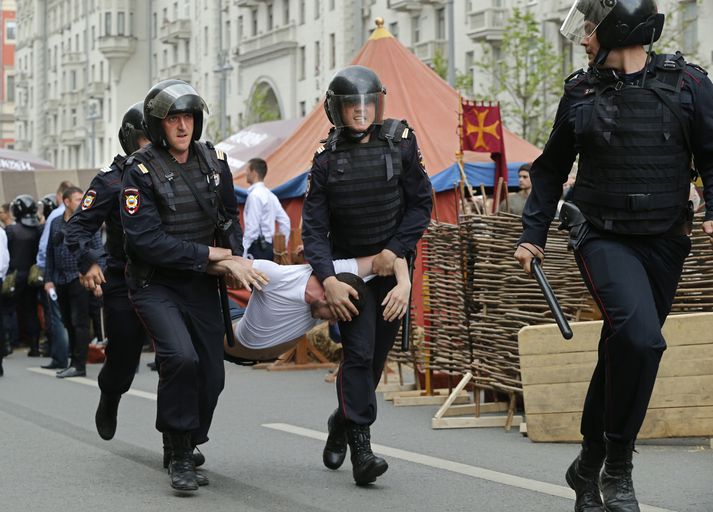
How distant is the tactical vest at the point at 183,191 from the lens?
6836 millimetres

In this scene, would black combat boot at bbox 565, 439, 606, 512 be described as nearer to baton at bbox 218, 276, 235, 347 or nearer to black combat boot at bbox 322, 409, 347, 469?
black combat boot at bbox 322, 409, 347, 469

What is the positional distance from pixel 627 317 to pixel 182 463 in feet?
7.70

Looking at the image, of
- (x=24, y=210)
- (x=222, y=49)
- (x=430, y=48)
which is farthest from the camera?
(x=222, y=49)

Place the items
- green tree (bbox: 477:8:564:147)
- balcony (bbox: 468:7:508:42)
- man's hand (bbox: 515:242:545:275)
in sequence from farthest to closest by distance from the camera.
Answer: balcony (bbox: 468:7:508:42), green tree (bbox: 477:8:564:147), man's hand (bbox: 515:242:545:275)

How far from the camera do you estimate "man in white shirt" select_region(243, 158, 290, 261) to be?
1596cm

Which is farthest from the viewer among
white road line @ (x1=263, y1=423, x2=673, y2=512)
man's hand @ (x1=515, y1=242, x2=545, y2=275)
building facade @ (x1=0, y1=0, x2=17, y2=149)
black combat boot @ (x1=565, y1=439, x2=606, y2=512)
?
building facade @ (x1=0, y1=0, x2=17, y2=149)

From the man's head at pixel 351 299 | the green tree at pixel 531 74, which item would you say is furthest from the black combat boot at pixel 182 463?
the green tree at pixel 531 74

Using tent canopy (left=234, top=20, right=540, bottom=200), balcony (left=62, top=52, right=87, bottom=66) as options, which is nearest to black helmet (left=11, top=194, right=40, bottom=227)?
tent canopy (left=234, top=20, right=540, bottom=200)

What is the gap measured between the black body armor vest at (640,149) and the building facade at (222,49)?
2748 cm

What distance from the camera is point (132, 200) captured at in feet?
22.2

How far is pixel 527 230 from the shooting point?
583 cm

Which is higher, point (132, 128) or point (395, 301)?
point (132, 128)

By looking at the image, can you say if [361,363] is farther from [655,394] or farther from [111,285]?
[655,394]

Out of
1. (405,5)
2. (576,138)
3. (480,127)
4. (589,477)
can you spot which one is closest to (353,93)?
(576,138)
